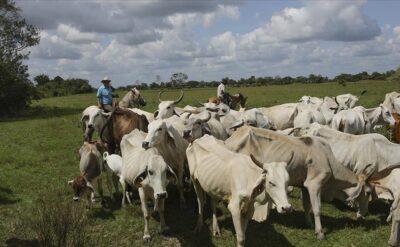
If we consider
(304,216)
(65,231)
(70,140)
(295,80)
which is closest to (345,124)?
(304,216)

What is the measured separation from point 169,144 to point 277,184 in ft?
12.9

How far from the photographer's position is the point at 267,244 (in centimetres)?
847

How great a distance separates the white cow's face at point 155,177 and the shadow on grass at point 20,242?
2.10 metres

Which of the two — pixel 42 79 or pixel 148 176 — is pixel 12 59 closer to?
pixel 148 176

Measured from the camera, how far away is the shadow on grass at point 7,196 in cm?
1116

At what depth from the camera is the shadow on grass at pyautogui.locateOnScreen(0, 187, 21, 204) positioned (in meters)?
11.2

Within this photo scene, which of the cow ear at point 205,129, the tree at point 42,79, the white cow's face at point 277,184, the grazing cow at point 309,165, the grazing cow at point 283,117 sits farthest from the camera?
the tree at point 42,79

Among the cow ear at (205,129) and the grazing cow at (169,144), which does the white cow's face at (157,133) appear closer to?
the grazing cow at (169,144)

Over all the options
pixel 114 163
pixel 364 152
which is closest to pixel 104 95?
pixel 114 163

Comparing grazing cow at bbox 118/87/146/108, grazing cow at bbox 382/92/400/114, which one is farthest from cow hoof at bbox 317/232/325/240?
grazing cow at bbox 118/87/146/108

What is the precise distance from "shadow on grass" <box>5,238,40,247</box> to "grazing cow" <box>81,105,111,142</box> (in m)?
4.72

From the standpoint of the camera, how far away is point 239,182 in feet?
24.9

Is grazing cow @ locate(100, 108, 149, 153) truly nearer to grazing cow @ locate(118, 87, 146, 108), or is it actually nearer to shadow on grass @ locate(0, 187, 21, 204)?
shadow on grass @ locate(0, 187, 21, 204)

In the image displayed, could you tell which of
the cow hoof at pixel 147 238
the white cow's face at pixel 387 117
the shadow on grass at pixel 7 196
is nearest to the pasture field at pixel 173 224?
the shadow on grass at pixel 7 196
